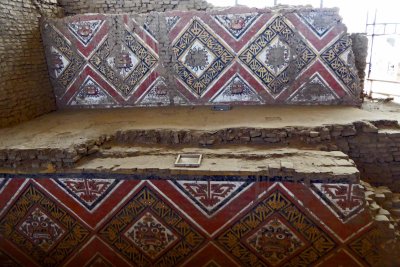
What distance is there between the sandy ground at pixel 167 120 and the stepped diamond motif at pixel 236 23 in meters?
1.18

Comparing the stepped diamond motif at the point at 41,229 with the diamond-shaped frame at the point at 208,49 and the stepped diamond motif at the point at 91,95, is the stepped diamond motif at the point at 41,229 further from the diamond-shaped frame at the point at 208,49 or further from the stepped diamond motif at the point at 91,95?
the diamond-shaped frame at the point at 208,49

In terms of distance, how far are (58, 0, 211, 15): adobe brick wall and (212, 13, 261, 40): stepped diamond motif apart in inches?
41.5

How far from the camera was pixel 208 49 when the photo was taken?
17.0ft

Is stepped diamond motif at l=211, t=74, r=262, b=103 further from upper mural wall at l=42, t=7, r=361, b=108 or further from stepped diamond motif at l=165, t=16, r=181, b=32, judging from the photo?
stepped diamond motif at l=165, t=16, r=181, b=32

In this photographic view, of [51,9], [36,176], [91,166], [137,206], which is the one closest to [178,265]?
[137,206]

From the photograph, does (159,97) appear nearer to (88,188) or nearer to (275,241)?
(88,188)

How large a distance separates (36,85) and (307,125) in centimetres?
439

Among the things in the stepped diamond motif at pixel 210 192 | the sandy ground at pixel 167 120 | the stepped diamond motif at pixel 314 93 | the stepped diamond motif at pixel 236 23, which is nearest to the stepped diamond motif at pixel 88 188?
the sandy ground at pixel 167 120

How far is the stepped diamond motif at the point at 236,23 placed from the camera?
A: 5.04 metres

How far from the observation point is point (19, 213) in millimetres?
3719

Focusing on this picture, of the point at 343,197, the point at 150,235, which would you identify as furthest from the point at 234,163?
the point at 150,235

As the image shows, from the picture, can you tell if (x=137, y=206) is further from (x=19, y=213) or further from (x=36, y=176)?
(x=19, y=213)

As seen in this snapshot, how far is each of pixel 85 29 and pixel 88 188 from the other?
3.11m

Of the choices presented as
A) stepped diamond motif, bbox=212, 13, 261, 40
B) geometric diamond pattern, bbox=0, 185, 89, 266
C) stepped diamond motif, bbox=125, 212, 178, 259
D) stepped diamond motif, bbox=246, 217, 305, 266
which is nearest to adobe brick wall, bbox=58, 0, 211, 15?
stepped diamond motif, bbox=212, 13, 261, 40
